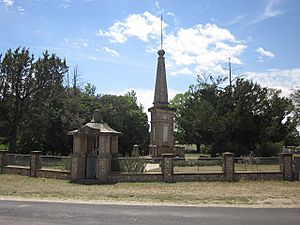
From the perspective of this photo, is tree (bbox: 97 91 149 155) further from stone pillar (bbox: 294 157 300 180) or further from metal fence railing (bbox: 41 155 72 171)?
stone pillar (bbox: 294 157 300 180)

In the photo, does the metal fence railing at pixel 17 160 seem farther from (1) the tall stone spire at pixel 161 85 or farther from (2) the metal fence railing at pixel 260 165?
(2) the metal fence railing at pixel 260 165

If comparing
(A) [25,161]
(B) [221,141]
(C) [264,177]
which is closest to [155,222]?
(C) [264,177]

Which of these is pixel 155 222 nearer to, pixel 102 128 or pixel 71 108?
pixel 102 128

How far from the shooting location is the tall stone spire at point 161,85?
2902 centimetres

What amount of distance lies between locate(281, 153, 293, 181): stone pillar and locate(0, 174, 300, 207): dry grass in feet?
2.81

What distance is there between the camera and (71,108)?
3919 centimetres

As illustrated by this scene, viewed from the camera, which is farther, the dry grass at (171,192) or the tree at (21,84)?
the tree at (21,84)

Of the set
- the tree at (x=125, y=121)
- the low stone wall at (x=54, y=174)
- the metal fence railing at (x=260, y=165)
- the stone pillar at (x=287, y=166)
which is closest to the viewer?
the stone pillar at (x=287, y=166)

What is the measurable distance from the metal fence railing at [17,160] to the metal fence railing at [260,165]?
43.3 ft

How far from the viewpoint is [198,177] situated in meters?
17.7

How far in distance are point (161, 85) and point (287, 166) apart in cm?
1435

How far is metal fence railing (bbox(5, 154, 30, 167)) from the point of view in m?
21.0

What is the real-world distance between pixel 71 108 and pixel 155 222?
32.4m

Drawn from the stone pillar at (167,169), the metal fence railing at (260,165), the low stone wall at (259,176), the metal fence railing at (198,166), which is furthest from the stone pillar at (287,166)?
the stone pillar at (167,169)
